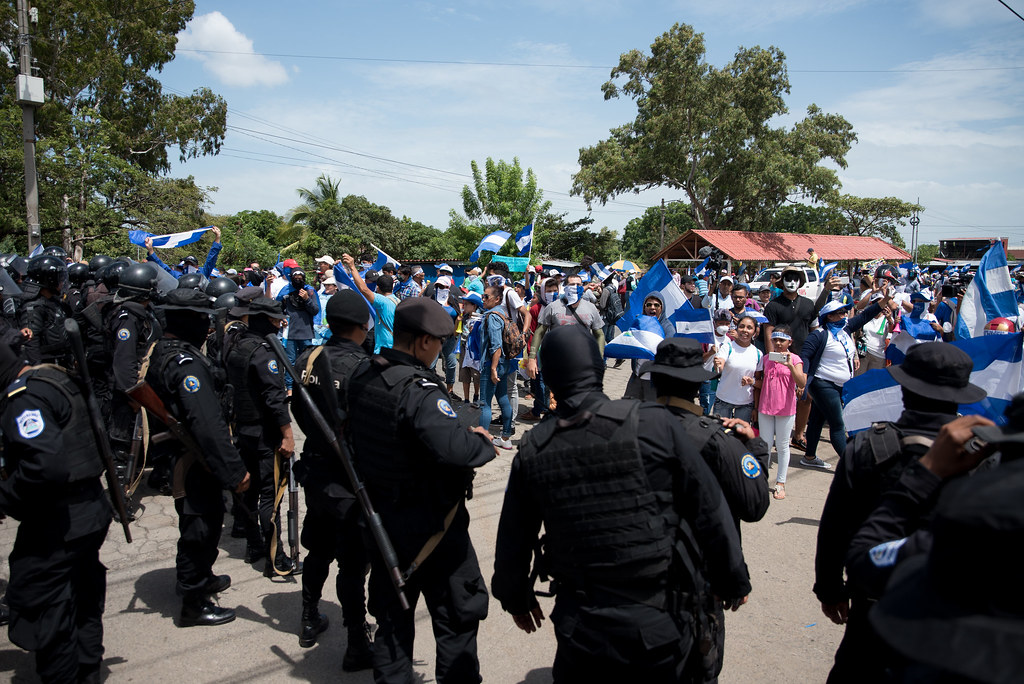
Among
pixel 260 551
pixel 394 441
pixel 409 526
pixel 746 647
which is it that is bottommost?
pixel 260 551

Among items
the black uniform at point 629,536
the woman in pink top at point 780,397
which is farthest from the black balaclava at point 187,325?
the woman in pink top at point 780,397

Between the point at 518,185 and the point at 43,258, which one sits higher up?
the point at 518,185

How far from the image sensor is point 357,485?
3113 mm

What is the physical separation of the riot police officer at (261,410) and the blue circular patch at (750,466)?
295 cm

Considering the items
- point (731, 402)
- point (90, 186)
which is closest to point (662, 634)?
point (731, 402)

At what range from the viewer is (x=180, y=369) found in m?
3.78

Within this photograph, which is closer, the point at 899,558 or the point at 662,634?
the point at 899,558

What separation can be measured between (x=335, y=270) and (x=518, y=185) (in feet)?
91.4

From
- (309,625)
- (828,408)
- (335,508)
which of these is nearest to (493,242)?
(828,408)

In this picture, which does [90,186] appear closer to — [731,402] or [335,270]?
[335,270]

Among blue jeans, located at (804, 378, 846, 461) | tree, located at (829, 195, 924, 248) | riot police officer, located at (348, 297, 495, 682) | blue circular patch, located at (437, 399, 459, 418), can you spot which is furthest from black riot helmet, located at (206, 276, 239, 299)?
tree, located at (829, 195, 924, 248)

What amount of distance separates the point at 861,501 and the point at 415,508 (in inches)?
73.4

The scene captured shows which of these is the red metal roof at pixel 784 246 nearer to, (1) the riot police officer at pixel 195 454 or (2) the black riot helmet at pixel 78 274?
(2) the black riot helmet at pixel 78 274

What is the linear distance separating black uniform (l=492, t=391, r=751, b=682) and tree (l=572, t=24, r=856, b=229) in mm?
33275
